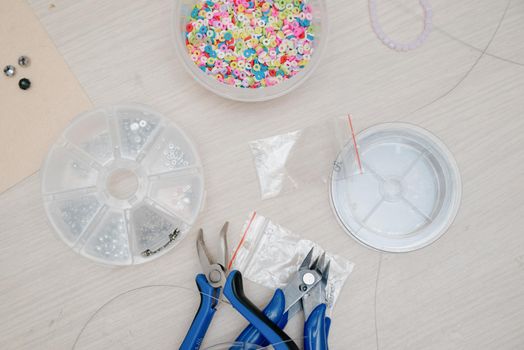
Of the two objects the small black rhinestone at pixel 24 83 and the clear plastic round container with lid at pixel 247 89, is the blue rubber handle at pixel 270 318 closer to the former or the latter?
the clear plastic round container with lid at pixel 247 89

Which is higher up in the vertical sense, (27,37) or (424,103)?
(27,37)

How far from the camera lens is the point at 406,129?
87cm

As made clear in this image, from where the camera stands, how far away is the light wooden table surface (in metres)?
0.84

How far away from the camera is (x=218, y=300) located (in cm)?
81

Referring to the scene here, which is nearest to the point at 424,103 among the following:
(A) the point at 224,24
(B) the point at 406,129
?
(B) the point at 406,129

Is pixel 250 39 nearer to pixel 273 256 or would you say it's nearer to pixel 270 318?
pixel 273 256

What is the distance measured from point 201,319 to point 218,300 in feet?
0.15

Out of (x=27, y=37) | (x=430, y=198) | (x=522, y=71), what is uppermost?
(x=27, y=37)

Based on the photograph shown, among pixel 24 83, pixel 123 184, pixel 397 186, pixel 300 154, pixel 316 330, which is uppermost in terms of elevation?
pixel 24 83

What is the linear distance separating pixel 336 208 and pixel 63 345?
58cm

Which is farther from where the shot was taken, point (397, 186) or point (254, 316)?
point (397, 186)

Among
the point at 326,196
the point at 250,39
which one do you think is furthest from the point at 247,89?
the point at 326,196

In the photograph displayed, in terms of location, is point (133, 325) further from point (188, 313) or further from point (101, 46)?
point (101, 46)

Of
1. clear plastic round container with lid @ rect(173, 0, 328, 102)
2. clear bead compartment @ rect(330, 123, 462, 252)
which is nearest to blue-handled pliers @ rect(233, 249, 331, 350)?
clear bead compartment @ rect(330, 123, 462, 252)
